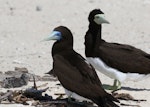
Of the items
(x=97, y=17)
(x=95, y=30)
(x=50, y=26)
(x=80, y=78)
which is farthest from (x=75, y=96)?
(x=50, y=26)

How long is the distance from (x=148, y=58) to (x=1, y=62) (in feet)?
10.2

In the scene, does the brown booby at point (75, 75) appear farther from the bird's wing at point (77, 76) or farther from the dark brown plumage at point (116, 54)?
the dark brown plumage at point (116, 54)

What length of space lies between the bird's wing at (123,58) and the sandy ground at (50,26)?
438mm

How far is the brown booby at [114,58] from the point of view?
9.86 metres

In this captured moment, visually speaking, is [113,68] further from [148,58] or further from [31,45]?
[31,45]

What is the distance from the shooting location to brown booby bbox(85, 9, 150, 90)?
986 cm

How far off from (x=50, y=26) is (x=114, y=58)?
597 centimetres

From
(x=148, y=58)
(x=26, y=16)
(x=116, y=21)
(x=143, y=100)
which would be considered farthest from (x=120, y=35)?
(x=143, y=100)

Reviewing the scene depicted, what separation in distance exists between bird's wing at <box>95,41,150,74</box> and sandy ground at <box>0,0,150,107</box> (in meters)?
0.44

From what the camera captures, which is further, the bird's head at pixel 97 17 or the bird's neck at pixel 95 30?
the bird's neck at pixel 95 30

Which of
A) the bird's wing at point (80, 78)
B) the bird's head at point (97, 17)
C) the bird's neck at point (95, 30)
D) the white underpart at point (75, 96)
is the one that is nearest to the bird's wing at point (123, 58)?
the bird's neck at point (95, 30)

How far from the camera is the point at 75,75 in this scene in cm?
825

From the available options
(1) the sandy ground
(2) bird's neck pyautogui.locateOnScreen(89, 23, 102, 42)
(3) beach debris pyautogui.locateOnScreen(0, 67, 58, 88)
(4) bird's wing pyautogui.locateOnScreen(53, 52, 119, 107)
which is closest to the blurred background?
(1) the sandy ground

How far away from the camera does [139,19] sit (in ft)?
53.9
